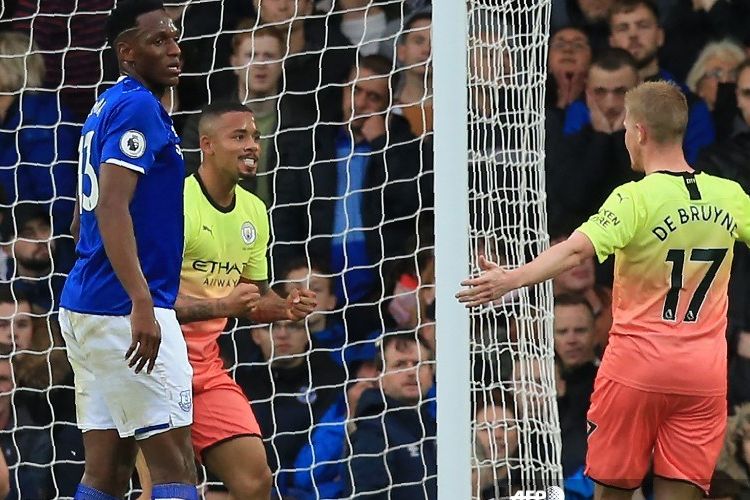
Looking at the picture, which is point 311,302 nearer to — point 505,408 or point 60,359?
point 505,408

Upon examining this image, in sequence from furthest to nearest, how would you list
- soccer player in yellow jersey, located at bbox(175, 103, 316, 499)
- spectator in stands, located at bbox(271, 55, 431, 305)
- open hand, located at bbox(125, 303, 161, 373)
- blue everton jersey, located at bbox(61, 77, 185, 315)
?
Result: spectator in stands, located at bbox(271, 55, 431, 305) → soccer player in yellow jersey, located at bbox(175, 103, 316, 499) → blue everton jersey, located at bbox(61, 77, 185, 315) → open hand, located at bbox(125, 303, 161, 373)

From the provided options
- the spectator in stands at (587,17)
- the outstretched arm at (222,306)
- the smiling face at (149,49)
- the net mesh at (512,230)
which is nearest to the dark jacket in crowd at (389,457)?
the net mesh at (512,230)

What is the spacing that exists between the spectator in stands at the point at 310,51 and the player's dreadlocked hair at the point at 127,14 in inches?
112

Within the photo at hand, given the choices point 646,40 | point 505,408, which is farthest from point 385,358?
point 646,40

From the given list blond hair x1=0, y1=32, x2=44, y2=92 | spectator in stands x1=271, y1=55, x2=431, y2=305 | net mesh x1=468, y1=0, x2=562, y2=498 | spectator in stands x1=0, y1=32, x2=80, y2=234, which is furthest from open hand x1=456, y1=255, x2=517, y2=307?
blond hair x1=0, y1=32, x2=44, y2=92

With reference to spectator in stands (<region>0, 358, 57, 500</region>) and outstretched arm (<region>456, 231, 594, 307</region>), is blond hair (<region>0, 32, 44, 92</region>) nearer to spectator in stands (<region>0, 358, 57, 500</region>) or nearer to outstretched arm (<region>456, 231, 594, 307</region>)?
spectator in stands (<region>0, 358, 57, 500</region>)

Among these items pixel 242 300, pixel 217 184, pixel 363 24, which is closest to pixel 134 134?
pixel 242 300

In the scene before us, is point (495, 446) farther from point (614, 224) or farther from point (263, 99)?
point (263, 99)

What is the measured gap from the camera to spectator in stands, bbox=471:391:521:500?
5.62 m

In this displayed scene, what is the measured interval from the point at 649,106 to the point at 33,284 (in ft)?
10.7

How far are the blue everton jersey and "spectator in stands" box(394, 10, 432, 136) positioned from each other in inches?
114

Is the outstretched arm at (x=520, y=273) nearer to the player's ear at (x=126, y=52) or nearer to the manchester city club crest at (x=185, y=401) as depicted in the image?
the manchester city club crest at (x=185, y=401)

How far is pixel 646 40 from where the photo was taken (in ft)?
23.4

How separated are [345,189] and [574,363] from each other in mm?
1269
